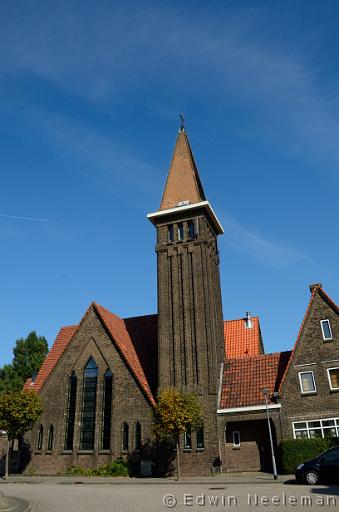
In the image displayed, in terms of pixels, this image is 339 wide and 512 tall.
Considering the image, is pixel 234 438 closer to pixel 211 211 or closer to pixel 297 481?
pixel 297 481

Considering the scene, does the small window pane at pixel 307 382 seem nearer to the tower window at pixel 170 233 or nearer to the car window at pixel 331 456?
the car window at pixel 331 456

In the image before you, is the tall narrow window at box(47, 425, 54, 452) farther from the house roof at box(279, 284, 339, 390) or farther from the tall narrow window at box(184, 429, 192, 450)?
the house roof at box(279, 284, 339, 390)

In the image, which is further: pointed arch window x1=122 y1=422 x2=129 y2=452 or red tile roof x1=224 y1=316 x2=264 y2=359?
Result: red tile roof x1=224 y1=316 x2=264 y2=359

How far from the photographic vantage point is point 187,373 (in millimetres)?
30703

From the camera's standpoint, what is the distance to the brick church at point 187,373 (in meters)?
28.1

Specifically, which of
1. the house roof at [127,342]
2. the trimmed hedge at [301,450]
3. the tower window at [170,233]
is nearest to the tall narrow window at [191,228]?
the tower window at [170,233]

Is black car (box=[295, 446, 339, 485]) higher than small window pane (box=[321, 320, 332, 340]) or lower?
lower

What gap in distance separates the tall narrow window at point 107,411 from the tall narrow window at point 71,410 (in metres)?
2.44

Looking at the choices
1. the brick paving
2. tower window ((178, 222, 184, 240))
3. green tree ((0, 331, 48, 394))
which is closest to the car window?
the brick paving

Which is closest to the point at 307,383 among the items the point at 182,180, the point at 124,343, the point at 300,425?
the point at 300,425

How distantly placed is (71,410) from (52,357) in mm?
5455

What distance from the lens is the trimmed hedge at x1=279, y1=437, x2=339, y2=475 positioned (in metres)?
25.3

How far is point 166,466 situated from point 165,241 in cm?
1580

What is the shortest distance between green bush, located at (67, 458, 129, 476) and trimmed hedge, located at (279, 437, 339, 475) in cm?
986
